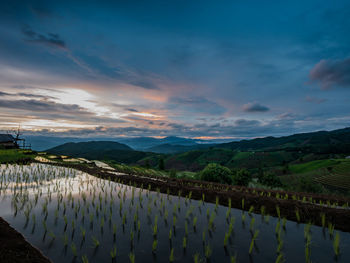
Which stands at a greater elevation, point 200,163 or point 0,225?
point 0,225

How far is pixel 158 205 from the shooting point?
1054cm

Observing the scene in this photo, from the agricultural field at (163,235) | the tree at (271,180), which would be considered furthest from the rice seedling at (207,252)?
the tree at (271,180)

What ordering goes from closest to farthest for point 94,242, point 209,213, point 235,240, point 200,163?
point 94,242 < point 235,240 < point 209,213 < point 200,163

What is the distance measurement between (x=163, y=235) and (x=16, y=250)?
4.58 m

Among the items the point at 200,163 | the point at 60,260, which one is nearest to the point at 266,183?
the point at 60,260

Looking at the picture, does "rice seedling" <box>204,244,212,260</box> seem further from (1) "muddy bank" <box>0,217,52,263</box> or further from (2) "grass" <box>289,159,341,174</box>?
(2) "grass" <box>289,159,341,174</box>

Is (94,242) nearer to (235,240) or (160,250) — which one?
(160,250)

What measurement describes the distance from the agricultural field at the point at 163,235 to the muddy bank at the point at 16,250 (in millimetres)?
272

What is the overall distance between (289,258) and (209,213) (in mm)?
4029

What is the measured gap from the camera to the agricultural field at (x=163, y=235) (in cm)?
579

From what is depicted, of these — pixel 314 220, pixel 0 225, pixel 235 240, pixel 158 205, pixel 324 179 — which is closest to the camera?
pixel 235 240

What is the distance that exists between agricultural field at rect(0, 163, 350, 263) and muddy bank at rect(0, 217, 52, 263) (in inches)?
10.7

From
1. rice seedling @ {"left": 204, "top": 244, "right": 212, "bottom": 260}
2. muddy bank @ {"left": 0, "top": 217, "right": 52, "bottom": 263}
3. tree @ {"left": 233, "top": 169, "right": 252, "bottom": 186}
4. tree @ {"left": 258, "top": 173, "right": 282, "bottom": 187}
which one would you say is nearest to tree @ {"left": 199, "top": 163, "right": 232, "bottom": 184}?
tree @ {"left": 233, "top": 169, "right": 252, "bottom": 186}

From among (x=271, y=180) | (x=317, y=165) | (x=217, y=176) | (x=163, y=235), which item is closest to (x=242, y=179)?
(x=217, y=176)
